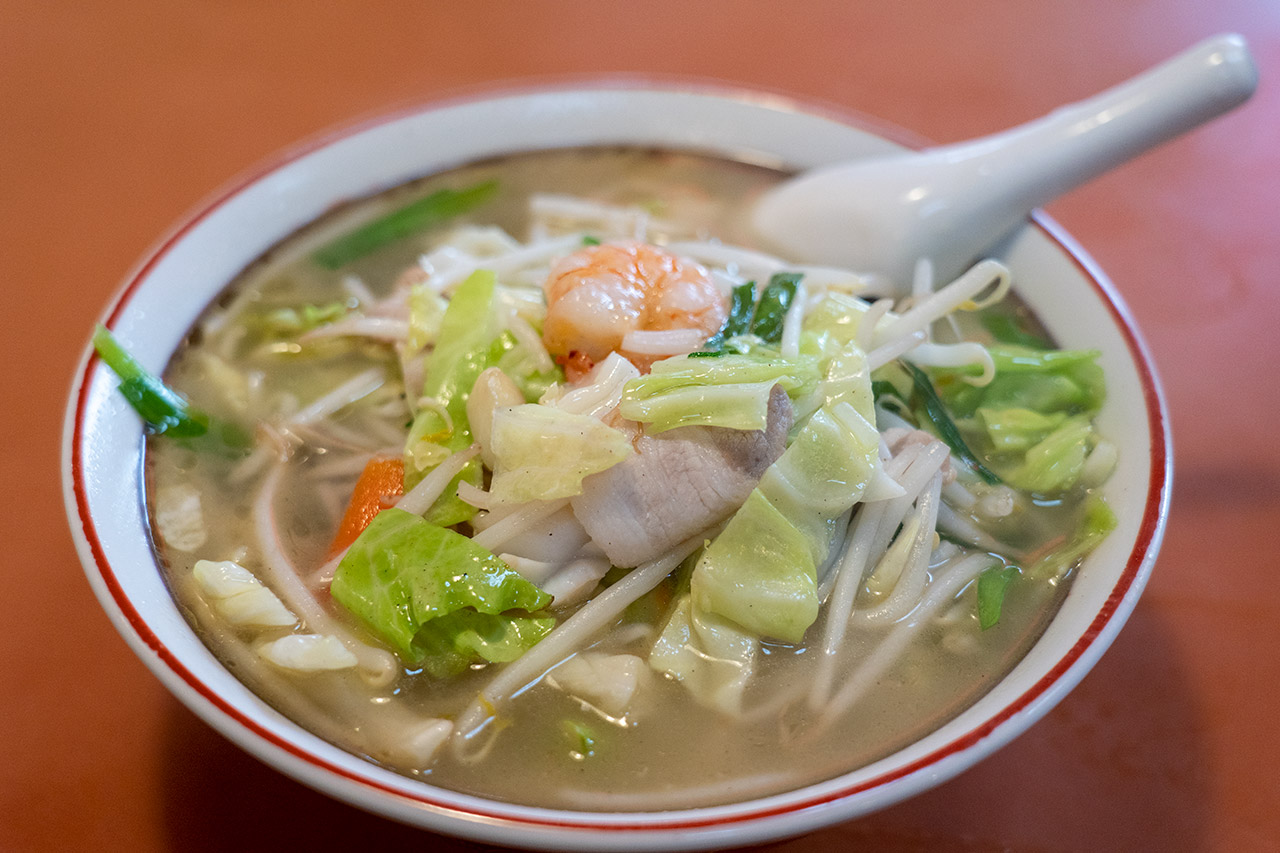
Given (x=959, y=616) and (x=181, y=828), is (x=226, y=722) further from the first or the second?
(x=959, y=616)

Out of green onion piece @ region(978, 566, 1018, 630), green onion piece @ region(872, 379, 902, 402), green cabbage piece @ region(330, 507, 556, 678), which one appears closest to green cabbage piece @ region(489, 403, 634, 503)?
green cabbage piece @ region(330, 507, 556, 678)

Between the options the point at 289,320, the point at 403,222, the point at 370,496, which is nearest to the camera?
the point at 370,496

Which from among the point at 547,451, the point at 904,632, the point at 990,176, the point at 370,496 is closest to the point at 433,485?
the point at 370,496

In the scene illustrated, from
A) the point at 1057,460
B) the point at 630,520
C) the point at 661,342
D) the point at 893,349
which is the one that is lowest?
the point at 1057,460

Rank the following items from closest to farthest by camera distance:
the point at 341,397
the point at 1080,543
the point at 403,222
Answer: the point at 1080,543
the point at 341,397
the point at 403,222

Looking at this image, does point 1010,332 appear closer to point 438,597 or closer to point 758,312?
point 758,312

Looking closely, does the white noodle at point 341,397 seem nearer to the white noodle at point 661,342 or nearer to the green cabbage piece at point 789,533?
the white noodle at point 661,342

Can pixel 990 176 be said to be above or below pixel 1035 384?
above
